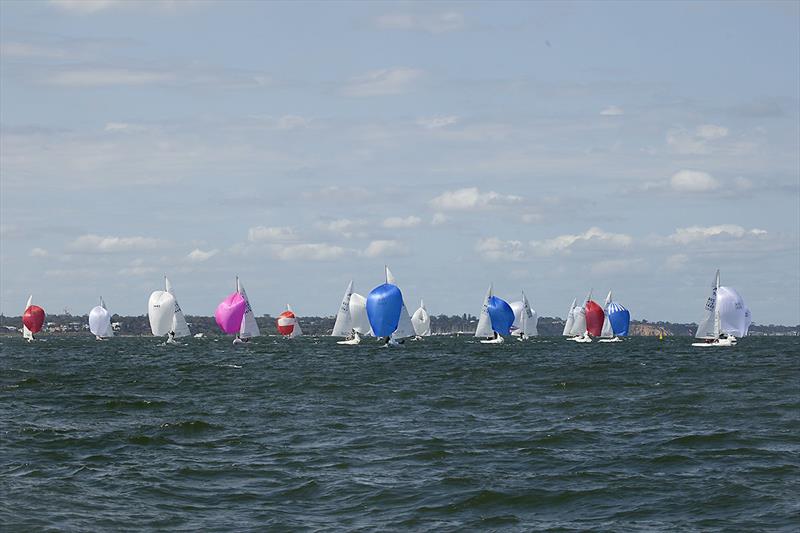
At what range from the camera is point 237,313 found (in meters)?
112

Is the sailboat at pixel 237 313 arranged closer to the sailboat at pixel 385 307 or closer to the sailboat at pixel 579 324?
the sailboat at pixel 385 307

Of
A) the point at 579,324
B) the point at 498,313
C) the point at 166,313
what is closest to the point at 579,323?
the point at 579,324

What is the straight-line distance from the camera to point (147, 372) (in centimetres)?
5697

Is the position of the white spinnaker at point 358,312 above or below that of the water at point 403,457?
above

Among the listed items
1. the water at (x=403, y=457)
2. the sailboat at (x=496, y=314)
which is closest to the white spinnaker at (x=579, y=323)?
the sailboat at (x=496, y=314)

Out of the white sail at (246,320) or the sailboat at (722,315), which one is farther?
the white sail at (246,320)

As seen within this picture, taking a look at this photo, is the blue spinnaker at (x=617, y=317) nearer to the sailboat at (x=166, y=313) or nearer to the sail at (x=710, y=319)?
the sail at (x=710, y=319)

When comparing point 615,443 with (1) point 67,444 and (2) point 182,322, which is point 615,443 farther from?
(2) point 182,322

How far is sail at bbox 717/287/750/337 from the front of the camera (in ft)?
311

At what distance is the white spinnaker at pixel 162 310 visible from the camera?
110438 mm

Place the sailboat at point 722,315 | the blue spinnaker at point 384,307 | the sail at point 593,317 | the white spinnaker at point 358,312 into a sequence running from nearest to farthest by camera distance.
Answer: the blue spinnaker at point 384,307, the sailboat at point 722,315, the white spinnaker at point 358,312, the sail at point 593,317

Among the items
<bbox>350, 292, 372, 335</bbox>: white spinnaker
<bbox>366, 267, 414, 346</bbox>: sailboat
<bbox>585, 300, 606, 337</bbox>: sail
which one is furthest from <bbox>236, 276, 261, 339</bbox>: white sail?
<bbox>585, 300, 606, 337</bbox>: sail

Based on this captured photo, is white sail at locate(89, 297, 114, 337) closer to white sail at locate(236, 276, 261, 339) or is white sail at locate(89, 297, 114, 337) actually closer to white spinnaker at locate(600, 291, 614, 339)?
white sail at locate(236, 276, 261, 339)

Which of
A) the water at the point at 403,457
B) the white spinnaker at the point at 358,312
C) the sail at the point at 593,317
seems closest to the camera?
the water at the point at 403,457
